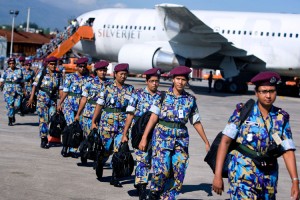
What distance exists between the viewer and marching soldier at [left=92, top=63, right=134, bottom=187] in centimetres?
862

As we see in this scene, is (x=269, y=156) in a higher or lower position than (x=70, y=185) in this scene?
higher

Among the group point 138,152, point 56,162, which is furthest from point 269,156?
point 56,162

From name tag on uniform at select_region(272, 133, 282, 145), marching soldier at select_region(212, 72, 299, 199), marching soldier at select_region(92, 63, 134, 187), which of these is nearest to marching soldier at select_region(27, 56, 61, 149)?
marching soldier at select_region(92, 63, 134, 187)

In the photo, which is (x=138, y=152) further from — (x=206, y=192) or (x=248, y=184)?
(x=248, y=184)

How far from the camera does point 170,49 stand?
30.2 m

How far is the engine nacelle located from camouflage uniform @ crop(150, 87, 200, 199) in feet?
71.0

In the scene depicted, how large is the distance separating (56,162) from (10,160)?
2.67 ft

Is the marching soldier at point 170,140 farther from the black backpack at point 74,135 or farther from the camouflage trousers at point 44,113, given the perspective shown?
the camouflage trousers at point 44,113

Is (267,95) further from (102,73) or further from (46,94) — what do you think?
(46,94)

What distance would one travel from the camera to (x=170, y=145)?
21.8 ft

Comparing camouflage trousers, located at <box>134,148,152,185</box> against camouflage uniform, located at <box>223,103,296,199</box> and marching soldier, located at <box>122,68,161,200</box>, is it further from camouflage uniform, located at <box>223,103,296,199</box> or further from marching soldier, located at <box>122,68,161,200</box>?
camouflage uniform, located at <box>223,103,296,199</box>

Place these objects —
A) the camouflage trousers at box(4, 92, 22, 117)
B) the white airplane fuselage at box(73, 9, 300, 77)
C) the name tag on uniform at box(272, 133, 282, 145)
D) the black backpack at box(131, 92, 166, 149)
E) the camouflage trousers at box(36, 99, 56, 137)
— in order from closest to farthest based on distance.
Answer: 1. the name tag on uniform at box(272, 133, 282, 145)
2. the black backpack at box(131, 92, 166, 149)
3. the camouflage trousers at box(36, 99, 56, 137)
4. the camouflage trousers at box(4, 92, 22, 117)
5. the white airplane fuselage at box(73, 9, 300, 77)

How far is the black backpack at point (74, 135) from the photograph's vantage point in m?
9.95

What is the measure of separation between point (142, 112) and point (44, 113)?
13.6ft
